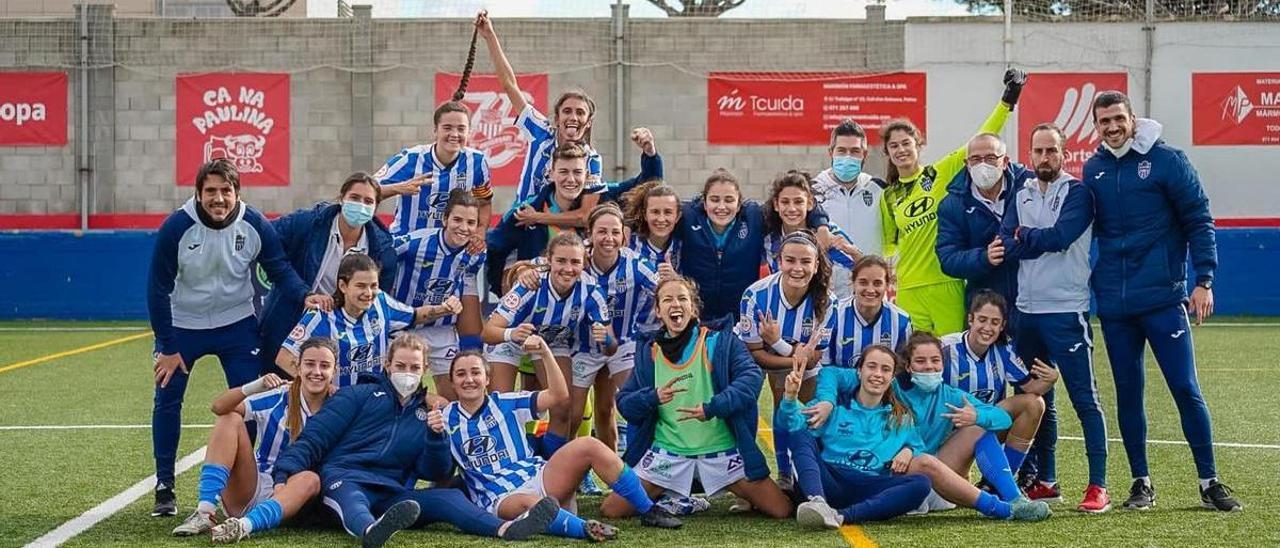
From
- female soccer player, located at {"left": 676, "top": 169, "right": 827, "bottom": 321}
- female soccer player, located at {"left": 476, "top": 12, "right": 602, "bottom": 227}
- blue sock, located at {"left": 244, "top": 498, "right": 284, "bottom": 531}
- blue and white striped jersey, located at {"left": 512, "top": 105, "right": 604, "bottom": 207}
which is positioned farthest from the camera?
blue and white striped jersey, located at {"left": 512, "top": 105, "right": 604, "bottom": 207}

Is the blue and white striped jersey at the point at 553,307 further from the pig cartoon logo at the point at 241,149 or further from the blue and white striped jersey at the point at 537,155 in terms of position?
the pig cartoon logo at the point at 241,149

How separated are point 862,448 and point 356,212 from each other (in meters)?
2.41

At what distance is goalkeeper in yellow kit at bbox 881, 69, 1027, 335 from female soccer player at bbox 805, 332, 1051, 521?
0.75 meters

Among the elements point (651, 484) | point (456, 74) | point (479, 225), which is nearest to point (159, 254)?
point (479, 225)

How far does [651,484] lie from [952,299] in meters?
1.76

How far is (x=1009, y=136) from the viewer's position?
64.8 feet

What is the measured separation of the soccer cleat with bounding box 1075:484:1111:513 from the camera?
20.5 ft

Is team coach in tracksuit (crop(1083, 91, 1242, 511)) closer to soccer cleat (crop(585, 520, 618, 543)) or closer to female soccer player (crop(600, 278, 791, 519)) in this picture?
female soccer player (crop(600, 278, 791, 519))

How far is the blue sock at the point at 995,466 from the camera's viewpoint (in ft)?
20.3

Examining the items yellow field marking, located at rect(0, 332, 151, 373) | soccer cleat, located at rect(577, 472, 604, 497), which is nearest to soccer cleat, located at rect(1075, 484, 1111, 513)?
soccer cleat, located at rect(577, 472, 604, 497)

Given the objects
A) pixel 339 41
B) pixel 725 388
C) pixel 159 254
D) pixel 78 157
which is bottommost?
pixel 725 388

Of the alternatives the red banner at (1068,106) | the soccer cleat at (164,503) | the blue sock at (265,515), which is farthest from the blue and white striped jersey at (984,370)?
the red banner at (1068,106)

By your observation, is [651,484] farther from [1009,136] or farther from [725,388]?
[1009,136]

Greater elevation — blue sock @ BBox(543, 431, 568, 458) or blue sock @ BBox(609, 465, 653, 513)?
blue sock @ BBox(543, 431, 568, 458)
